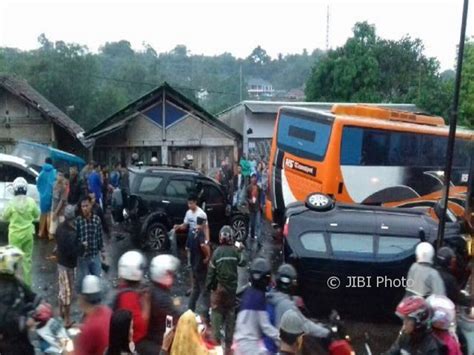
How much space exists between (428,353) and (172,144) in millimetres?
20399

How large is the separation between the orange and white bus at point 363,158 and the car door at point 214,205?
1.57 metres

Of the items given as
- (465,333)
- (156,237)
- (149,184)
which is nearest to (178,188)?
(149,184)

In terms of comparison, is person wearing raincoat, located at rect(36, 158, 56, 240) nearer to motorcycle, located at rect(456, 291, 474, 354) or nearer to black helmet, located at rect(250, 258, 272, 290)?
black helmet, located at rect(250, 258, 272, 290)

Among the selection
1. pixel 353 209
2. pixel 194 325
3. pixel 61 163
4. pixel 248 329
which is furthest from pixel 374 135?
pixel 194 325

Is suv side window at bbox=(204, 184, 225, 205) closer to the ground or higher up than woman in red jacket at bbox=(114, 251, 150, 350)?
closer to the ground

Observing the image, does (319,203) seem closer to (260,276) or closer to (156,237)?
(260,276)

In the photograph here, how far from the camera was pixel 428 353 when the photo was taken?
21.1ft

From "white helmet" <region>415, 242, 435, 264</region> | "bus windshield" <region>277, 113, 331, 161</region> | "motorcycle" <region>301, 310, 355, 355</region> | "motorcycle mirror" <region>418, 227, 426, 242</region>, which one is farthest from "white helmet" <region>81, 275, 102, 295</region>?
"bus windshield" <region>277, 113, 331, 161</region>

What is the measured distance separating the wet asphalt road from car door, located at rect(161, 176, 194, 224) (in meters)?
0.88

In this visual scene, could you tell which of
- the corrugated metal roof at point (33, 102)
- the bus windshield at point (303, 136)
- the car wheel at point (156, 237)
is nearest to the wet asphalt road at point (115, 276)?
the car wheel at point (156, 237)

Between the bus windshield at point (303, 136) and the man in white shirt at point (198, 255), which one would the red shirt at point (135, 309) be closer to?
the man in white shirt at point (198, 255)

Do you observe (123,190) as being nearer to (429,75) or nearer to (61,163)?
(61,163)

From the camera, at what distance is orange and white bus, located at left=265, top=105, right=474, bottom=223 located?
1725cm

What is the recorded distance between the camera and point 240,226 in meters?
18.1
